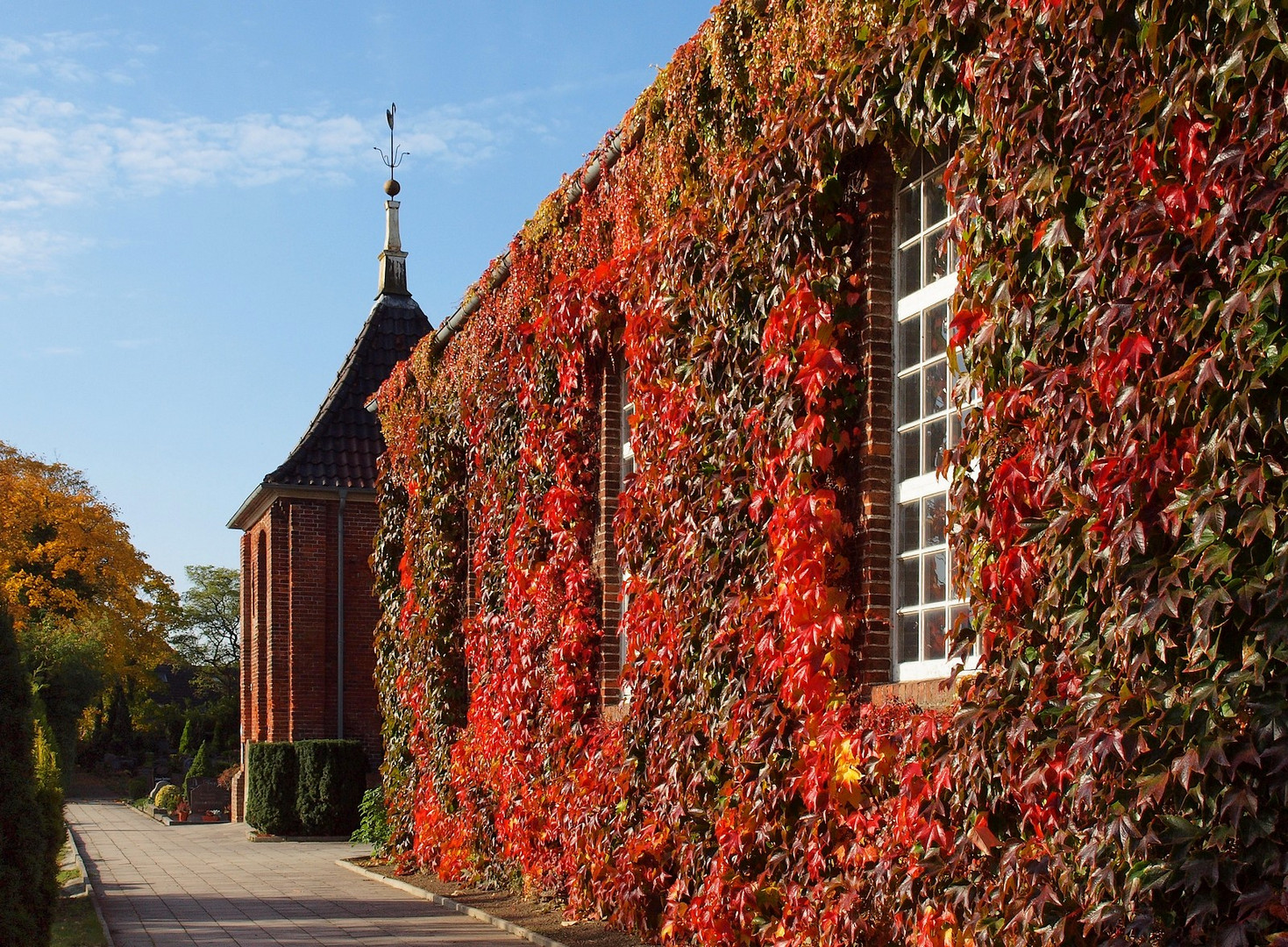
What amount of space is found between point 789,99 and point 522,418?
5.34 m

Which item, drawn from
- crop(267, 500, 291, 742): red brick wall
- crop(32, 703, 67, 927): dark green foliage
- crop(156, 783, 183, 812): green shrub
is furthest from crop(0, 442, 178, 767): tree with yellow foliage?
crop(32, 703, 67, 927): dark green foliage

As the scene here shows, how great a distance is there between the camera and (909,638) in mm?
6762

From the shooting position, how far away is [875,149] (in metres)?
6.91

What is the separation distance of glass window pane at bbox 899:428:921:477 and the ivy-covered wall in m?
0.23

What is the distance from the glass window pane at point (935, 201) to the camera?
6676 millimetres

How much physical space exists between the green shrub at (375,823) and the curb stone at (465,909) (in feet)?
2.13

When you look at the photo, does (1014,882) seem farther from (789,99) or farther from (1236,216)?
(789,99)

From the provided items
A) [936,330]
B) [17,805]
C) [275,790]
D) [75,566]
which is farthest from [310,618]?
[75,566]

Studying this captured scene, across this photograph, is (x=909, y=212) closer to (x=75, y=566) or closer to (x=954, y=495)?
(x=954, y=495)

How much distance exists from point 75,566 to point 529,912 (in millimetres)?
36670

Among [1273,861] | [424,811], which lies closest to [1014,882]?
[1273,861]

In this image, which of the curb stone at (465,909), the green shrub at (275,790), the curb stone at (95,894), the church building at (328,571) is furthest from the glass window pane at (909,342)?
the green shrub at (275,790)

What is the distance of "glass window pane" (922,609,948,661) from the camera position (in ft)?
21.2

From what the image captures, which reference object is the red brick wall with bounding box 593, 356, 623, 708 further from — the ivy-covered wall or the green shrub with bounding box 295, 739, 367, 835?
the green shrub with bounding box 295, 739, 367, 835
